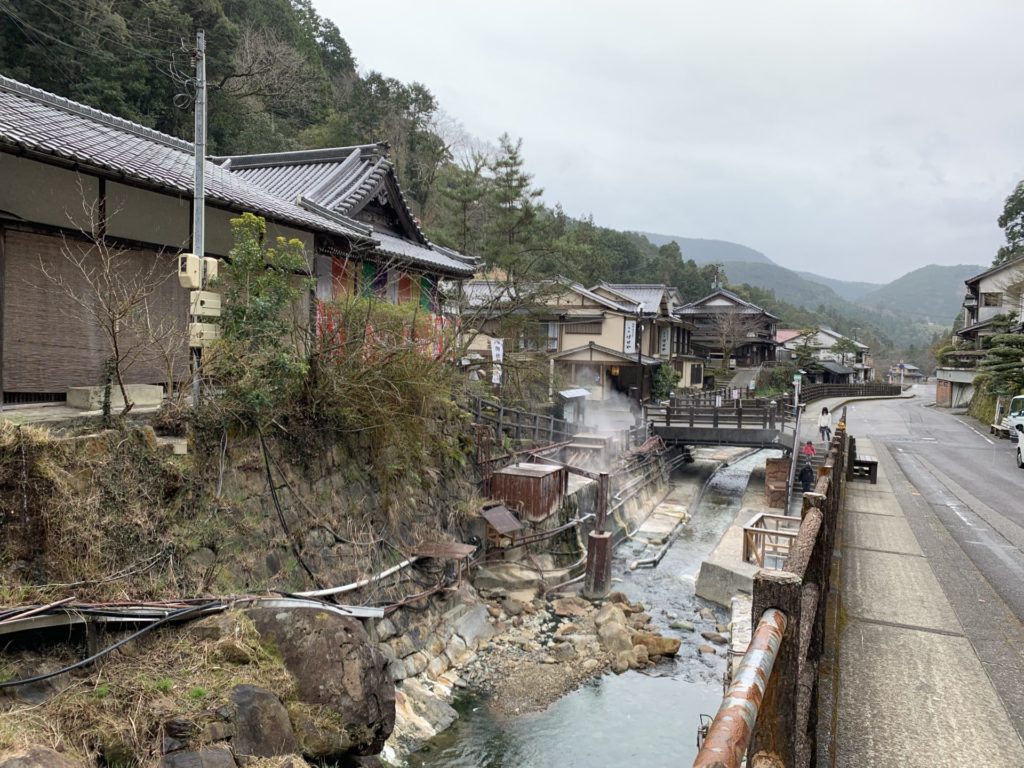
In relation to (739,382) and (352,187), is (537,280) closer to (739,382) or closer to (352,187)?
(352,187)

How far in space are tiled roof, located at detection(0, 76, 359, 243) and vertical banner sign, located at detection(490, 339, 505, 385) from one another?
779 cm

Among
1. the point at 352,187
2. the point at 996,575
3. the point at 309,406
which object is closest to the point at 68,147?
the point at 309,406

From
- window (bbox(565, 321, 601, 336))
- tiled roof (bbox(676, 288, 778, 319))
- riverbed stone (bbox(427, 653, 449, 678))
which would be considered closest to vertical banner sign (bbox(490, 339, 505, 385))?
riverbed stone (bbox(427, 653, 449, 678))

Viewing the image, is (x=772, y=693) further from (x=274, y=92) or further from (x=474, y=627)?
(x=274, y=92)

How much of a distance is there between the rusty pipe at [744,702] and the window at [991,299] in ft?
211

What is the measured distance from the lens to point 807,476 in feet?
86.0

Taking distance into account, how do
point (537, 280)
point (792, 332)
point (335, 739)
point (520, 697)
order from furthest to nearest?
point (792, 332) → point (537, 280) → point (520, 697) → point (335, 739)

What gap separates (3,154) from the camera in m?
8.70

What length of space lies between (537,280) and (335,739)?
2286 cm

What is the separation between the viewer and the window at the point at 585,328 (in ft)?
131

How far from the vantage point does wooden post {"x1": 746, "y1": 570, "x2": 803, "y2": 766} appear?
8.07ft

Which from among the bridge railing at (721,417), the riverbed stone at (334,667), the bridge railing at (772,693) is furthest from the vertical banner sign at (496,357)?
the bridge railing at (772,693)

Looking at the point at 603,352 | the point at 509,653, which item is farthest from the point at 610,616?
the point at 603,352

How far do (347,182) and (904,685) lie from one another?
1842cm
